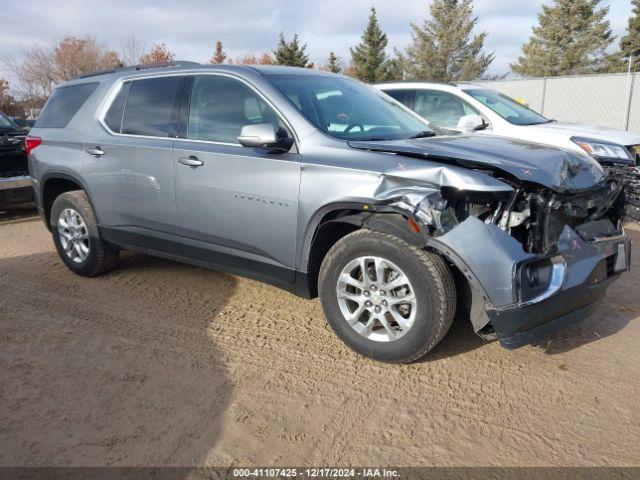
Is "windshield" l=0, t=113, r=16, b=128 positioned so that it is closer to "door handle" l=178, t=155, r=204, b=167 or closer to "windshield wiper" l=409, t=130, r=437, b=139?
"door handle" l=178, t=155, r=204, b=167

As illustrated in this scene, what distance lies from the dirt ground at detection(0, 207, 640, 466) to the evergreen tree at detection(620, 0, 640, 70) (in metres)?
40.8

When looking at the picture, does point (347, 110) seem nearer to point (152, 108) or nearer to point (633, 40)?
point (152, 108)

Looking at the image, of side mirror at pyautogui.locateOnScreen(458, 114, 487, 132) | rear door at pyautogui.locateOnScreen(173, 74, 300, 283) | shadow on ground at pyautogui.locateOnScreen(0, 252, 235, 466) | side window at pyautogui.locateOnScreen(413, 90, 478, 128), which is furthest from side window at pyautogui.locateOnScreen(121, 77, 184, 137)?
side window at pyautogui.locateOnScreen(413, 90, 478, 128)

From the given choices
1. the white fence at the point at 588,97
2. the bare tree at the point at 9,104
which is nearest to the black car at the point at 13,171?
the white fence at the point at 588,97

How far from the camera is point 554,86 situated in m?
21.5

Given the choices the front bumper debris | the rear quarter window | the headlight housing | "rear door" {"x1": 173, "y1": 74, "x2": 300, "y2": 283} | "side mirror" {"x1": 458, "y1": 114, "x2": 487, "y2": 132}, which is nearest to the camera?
the front bumper debris

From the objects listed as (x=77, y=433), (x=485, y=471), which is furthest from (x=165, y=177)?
(x=485, y=471)

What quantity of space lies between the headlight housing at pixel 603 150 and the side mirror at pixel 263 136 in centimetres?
494

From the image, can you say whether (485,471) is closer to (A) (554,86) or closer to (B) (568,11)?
(A) (554,86)

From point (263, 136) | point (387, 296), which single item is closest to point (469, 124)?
point (263, 136)

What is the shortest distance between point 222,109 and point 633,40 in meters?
42.6

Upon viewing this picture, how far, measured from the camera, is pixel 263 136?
3465 millimetres

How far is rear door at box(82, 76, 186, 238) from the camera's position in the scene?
4285mm

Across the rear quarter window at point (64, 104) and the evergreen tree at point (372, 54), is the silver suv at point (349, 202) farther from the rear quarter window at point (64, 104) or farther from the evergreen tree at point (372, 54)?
the evergreen tree at point (372, 54)
